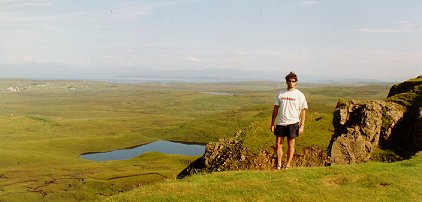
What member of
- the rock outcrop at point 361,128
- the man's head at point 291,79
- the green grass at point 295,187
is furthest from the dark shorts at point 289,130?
the rock outcrop at point 361,128

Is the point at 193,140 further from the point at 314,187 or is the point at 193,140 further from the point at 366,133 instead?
the point at 314,187

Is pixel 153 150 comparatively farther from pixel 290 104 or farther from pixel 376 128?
pixel 290 104

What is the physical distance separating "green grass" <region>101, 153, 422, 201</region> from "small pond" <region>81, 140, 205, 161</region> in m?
134

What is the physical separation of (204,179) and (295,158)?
49.5ft

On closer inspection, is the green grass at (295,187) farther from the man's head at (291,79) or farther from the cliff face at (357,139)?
the cliff face at (357,139)

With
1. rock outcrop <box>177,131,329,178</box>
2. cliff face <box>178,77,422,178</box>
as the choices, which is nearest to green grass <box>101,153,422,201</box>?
cliff face <box>178,77,422,178</box>

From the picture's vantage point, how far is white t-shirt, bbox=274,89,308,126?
1902 centimetres

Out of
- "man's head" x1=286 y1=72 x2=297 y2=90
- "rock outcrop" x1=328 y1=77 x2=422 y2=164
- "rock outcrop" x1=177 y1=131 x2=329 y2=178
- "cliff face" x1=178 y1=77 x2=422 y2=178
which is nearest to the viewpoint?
"man's head" x1=286 y1=72 x2=297 y2=90

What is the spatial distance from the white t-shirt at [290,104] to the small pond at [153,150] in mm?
134140

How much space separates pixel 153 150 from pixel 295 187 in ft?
504

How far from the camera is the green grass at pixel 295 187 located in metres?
15.4

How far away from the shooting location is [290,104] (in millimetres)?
19078

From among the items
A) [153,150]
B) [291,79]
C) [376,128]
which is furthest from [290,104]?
[153,150]

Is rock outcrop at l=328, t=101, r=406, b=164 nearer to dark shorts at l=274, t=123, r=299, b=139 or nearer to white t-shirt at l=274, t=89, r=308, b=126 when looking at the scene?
dark shorts at l=274, t=123, r=299, b=139
